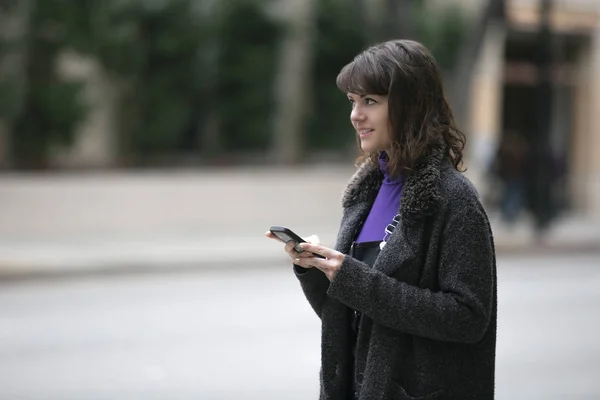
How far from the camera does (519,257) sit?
50.3 ft

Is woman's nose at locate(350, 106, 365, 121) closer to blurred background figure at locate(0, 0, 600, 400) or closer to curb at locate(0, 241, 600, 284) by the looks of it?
blurred background figure at locate(0, 0, 600, 400)

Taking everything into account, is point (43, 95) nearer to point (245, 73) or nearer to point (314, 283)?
point (245, 73)

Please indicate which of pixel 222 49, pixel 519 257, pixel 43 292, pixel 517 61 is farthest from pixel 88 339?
pixel 517 61

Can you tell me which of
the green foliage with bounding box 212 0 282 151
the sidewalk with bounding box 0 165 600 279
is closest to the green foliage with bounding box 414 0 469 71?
the green foliage with bounding box 212 0 282 151

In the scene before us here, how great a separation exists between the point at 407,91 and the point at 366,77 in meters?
0.12

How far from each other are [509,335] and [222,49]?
12.0 metres

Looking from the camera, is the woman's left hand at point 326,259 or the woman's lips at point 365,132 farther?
the woman's lips at point 365,132

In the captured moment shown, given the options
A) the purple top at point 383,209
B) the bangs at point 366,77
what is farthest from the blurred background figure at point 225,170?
the bangs at point 366,77

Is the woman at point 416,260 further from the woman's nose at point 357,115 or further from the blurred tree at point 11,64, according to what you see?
the blurred tree at point 11,64

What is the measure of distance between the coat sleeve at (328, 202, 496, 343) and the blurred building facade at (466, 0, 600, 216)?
19734 millimetres

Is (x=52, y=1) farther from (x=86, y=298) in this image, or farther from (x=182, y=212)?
(x=86, y=298)

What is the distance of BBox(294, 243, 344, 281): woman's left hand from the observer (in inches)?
90.1

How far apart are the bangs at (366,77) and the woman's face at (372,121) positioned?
0.02 meters

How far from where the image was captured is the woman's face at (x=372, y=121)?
2.35 m
